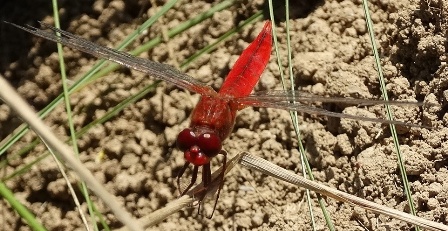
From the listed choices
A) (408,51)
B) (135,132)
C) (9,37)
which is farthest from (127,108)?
(408,51)

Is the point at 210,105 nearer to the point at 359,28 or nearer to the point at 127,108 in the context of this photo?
the point at 127,108

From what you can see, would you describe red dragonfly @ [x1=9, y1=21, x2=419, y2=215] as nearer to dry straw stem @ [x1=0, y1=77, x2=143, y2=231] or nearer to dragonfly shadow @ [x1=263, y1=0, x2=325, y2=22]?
dragonfly shadow @ [x1=263, y1=0, x2=325, y2=22]

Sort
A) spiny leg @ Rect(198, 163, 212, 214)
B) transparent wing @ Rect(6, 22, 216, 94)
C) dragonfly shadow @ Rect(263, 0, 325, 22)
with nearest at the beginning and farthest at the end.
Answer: spiny leg @ Rect(198, 163, 212, 214) → transparent wing @ Rect(6, 22, 216, 94) → dragonfly shadow @ Rect(263, 0, 325, 22)

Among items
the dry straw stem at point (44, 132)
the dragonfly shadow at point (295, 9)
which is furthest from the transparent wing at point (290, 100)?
the dry straw stem at point (44, 132)

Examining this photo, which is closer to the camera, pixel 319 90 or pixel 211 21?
pixel 319 90

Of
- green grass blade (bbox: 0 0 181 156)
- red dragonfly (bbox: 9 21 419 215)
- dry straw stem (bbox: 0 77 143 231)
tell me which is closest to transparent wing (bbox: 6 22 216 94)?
red dragonfly (bbox: 9 21 419 215)

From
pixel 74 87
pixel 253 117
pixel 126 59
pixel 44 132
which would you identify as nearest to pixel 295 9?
pixel 253 117
